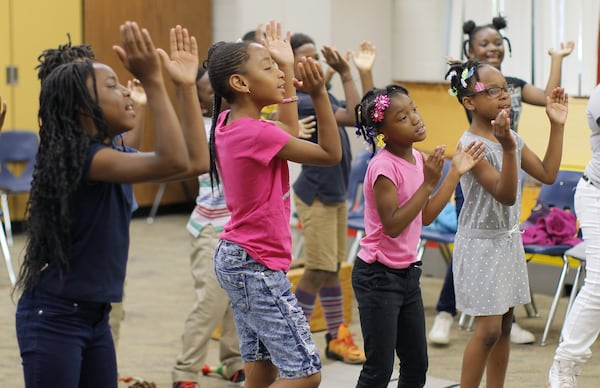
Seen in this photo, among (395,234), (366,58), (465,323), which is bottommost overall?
(465,323)

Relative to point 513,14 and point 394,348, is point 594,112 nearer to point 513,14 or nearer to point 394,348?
point 394,348

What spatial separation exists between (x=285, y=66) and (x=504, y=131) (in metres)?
0.87

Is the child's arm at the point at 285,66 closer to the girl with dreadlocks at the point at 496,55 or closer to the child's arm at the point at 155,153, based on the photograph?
the child's arm at the point at 155,153

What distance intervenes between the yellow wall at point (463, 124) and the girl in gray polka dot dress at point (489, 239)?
2.74 m

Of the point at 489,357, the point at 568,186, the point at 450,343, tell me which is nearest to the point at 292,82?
the point at 489,357

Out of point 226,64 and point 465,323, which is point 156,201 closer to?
point 465,323

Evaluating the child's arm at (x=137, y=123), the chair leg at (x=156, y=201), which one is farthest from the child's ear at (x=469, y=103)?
the chair leg at (x=156, y=201)

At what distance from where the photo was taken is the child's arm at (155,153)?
2676 mm

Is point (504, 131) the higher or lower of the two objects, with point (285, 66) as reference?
lower

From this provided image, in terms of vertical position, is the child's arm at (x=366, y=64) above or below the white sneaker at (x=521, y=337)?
above

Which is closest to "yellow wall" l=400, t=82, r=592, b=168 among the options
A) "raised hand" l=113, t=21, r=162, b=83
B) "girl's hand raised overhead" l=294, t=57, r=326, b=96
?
"girl's hand raised overhead" l=294, t=57, r=326, b=96

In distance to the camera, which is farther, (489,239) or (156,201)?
(156,201)

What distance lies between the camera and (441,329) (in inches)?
229

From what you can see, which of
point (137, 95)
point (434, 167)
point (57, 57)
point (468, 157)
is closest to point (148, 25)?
point (137, 95)
